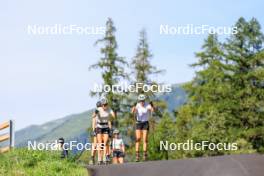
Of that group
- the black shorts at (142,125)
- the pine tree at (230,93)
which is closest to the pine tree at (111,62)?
the pine tree at (230,93)

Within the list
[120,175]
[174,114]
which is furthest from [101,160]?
[174,114]

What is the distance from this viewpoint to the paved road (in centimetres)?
1638

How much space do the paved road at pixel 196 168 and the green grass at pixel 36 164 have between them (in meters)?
0.58

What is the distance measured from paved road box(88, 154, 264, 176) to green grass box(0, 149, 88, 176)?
0.58 metres

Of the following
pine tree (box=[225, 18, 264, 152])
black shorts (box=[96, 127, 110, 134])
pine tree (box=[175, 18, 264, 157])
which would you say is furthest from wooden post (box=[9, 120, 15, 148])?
pine tree (box=[225, 18, 264, 152])

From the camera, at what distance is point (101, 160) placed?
19.0m

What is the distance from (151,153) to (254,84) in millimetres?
23027

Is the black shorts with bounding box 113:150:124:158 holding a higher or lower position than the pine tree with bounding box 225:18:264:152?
lower

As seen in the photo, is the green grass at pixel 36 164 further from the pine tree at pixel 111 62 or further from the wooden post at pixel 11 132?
the pine tree at pixel 111 62

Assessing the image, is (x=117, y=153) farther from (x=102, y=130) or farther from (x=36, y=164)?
(x=36, y=164)

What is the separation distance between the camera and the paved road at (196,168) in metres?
16.4

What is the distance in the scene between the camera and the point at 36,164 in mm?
17828

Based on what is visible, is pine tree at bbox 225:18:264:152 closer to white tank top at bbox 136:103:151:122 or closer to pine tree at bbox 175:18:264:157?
pine tree at bbox 175:18:264:157

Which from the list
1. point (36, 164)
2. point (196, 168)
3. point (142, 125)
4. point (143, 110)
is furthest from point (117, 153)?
point (196, 168)
